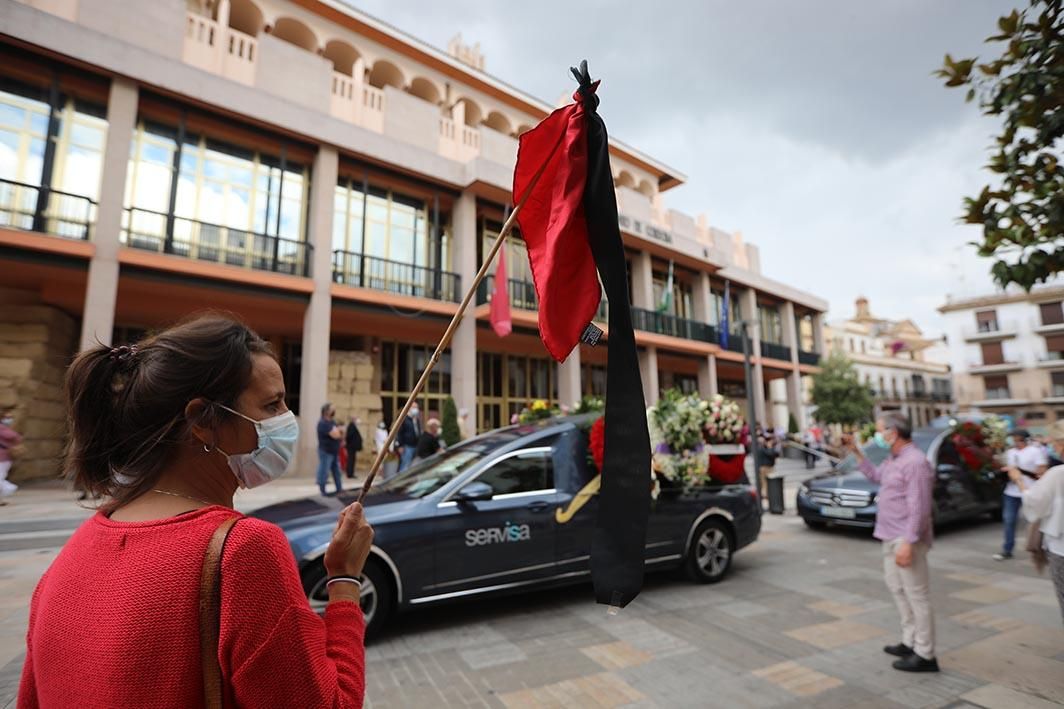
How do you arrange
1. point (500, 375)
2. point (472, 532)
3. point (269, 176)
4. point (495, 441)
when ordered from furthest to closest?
1. point (500, 375)
2. point (269, 176)
3. point (495, 441)
4. point (472, 532)

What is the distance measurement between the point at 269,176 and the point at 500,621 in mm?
15132

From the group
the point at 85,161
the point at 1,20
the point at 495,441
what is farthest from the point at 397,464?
the point at 1,20

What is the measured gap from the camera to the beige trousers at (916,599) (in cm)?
396

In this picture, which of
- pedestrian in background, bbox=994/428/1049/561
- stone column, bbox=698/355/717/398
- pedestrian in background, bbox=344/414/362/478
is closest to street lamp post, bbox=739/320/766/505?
pedestrian in background, bbox=994/428/1049/561

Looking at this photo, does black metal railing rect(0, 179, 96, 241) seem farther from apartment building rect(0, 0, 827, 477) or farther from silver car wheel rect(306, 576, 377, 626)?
silver car wheel rect(306, 576, 377, 626)

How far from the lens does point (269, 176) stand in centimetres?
1576

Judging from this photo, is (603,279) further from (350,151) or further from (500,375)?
(500,375)

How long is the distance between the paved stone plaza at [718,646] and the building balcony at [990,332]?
6192 centimetres

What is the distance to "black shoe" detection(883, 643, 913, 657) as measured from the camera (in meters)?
4.11

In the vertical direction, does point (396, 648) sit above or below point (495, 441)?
below

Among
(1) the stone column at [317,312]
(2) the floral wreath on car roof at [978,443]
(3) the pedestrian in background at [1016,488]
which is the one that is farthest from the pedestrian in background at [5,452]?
(2) the floral wreath on car roof at [978,443]

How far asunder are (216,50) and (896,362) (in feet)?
208

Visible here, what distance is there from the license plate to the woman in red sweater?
953cm

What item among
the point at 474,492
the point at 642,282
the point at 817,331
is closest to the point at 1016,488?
the point at 474,492
